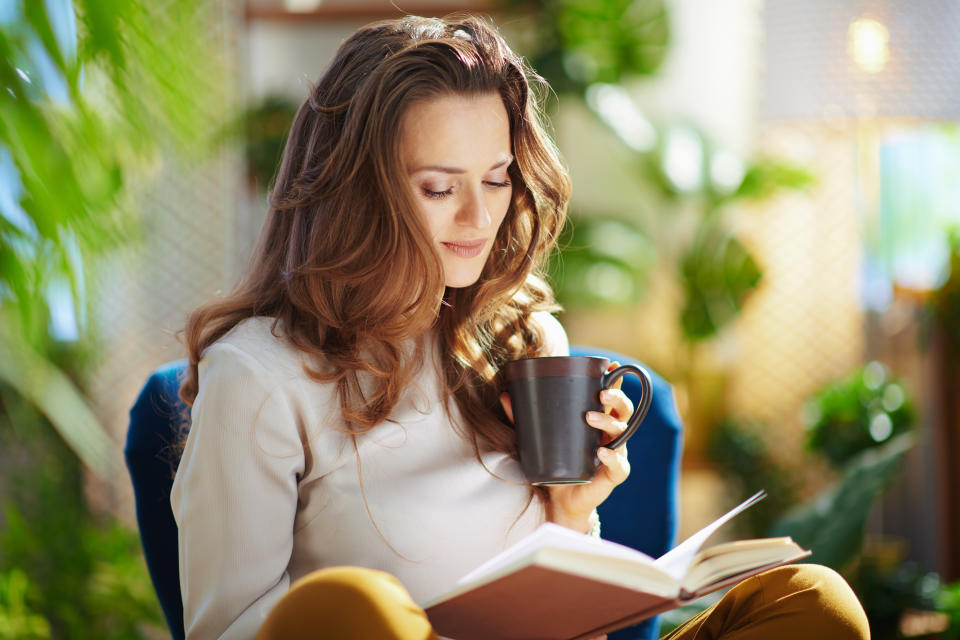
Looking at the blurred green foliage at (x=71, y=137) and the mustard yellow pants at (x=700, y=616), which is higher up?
the blurred green foliage at (x=71, y=137)

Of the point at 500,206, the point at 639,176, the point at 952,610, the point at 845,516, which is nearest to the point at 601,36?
the point at 639,176

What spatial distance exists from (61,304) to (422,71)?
71 centimetres

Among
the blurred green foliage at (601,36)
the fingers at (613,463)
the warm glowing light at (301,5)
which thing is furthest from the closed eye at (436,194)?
the warm glowing light at (301,5)

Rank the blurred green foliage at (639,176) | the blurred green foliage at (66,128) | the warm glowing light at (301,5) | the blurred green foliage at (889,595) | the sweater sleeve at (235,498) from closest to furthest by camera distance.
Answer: the blurred green foliage at (66,128) → the sweater sleeve at (235,498) → the blurred green foliage at (889,595) → the blurred green foliage at (639,176) → the warm glowing light at (301,5)

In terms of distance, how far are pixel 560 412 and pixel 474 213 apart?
0.23 m

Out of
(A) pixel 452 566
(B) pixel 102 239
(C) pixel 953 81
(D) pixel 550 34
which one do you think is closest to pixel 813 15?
(C) pixel 953 81

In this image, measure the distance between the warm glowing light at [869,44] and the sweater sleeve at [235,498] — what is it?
178 centimetres

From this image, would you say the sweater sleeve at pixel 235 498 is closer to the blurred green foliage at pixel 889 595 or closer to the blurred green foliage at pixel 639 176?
the blurred green foliage at pixel 889 595

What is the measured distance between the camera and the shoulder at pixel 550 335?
1240 mm

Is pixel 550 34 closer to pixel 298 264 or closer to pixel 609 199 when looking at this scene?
pixel 609 199

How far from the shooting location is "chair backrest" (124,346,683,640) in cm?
114

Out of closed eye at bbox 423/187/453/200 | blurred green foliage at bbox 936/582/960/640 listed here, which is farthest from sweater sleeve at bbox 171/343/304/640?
blurred green foliage at bbox 936/582/960/640

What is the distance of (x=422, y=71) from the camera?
1.01 meters

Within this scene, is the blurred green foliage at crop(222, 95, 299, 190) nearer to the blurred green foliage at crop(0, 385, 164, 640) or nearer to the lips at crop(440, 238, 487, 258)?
the blurred green foliage at crop(0, 385, 164, 640)
